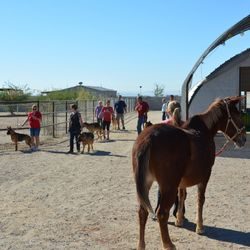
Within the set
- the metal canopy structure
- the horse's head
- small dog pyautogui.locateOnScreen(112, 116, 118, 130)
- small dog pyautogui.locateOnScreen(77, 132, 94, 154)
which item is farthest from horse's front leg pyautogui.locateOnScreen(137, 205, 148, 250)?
small dog pyautogui.locateOnScreen(112, 116, 118, 130)

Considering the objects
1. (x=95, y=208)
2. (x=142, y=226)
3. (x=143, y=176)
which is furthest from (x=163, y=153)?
(x=95, y=208)

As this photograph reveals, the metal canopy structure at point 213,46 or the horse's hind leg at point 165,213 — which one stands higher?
the metal canopy structure at point 213,46

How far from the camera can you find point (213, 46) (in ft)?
66.1

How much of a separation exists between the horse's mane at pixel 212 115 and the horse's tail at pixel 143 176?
1651 mm

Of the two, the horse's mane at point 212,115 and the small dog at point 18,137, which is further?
the small dog at point 18,137

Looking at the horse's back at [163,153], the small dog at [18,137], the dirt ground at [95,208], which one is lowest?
the dirt ground at [95,208]

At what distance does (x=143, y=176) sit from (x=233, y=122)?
2243mm

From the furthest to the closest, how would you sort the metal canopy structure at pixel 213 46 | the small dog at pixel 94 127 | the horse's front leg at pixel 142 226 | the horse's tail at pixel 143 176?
the small dog at pixel 94 127
the metal canopy structure at pixel 213 46
the horse's front leg at pixel 142 226
the horse's tail at pixel 143 176

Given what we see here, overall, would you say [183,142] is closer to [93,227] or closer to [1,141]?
[93,227]

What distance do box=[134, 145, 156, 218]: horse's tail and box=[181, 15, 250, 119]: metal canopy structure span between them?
1264cm

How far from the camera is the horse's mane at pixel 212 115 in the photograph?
6.97m

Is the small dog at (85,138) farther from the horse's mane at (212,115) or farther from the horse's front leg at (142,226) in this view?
the horse's front leg at (142,226)

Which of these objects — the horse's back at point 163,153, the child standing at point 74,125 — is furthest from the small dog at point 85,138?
the horse's back at point 163,153

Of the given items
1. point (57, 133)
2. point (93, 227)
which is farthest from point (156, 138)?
point (57, 133)
